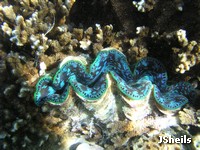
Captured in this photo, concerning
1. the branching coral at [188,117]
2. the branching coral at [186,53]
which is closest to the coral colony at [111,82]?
the branching coral at [188,117]

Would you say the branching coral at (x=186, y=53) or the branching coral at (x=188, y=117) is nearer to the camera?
the branching coral at (x=186, y=53)

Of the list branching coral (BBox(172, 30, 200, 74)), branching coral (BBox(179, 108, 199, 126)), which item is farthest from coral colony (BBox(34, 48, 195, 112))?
branching coral (BBox(172, 30, 200, 74))

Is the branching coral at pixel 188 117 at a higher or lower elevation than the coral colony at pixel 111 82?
lower

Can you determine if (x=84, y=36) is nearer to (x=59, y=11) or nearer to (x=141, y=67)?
(x=59, y=11)

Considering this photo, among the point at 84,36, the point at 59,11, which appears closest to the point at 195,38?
the point at 84,36

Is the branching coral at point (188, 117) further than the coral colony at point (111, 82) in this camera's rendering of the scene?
Yes

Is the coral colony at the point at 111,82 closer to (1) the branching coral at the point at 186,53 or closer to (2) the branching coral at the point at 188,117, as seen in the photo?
(2) the branching coral at the point at 188,117

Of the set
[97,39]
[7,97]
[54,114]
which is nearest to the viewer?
[7,97]

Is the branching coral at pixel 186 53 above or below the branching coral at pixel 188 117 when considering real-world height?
above

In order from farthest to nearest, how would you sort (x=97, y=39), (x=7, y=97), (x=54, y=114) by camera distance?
1. (x=97, y=39)
2. (x=54, y=114)
3. (x=7, y=97)
